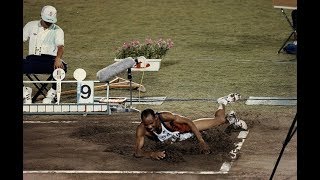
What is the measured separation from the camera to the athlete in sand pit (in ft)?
40.6

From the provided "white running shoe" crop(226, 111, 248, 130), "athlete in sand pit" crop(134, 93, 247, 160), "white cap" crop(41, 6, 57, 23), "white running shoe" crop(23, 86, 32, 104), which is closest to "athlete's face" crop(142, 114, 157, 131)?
"athlete in sand pit" crop(134, 93, 247, 160)

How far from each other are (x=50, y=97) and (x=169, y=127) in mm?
2890

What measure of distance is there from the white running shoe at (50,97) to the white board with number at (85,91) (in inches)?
25.1

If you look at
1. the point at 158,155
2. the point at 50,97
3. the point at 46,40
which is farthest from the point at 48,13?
the point at 158,155

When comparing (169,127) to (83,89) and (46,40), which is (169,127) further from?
(46,40)

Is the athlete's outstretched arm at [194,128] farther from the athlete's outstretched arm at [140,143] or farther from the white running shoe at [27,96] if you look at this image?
the white running shoe at [27,96]

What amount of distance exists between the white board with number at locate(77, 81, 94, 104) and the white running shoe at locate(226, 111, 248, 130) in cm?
216

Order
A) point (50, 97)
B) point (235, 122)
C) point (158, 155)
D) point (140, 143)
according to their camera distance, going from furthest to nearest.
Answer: point (50, 97)
point (235, 122)
point (140, 143)
point (158, 155)

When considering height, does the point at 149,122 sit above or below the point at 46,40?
below

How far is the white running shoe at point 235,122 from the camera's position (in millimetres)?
13711

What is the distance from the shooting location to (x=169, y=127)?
13.0 meters

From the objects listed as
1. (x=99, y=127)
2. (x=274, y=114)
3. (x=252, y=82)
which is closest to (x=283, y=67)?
(x=252, y=82)

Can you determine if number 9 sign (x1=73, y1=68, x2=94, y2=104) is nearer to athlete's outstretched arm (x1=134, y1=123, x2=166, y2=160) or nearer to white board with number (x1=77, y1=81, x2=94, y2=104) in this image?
white board with number (x1=77, y1=81, x2=94, y2=104)

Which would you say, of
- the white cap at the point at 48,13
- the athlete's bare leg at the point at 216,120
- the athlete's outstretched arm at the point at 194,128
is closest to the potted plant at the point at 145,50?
the white cap at the point at 48,13
